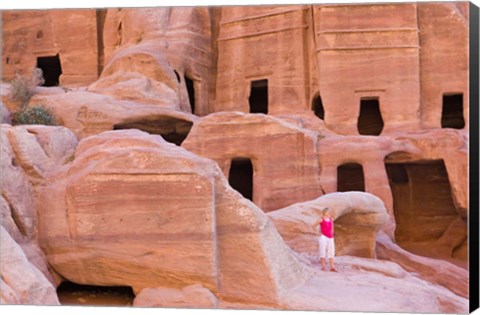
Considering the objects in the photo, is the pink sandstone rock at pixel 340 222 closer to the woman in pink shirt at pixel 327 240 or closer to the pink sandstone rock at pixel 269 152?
the woman in pink shirt at pixel 327 240

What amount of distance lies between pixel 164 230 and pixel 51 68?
16.6m

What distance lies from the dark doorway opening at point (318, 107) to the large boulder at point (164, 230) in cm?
1124

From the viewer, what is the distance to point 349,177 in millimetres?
18516

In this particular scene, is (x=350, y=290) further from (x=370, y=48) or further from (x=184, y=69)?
(x=184, y=69)

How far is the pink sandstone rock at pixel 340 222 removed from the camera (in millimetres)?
11188

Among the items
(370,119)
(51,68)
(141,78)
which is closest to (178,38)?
(141,78)

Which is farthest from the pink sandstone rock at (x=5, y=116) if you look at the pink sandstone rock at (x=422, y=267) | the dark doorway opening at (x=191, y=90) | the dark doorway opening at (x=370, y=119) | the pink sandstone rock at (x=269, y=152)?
the dark doorway opening at (x=370, y=119)

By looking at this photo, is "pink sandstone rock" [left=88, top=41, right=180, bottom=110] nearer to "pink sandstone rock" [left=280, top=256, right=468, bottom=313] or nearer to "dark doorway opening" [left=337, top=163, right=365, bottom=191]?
"dark doorway opening" [left=337, top=163, right=365, bottom=191]

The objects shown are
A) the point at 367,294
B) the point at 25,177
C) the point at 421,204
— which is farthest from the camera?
the point at 421,204

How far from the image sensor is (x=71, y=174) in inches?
363

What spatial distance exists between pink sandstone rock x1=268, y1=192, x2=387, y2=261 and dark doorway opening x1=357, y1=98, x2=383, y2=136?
822 cm

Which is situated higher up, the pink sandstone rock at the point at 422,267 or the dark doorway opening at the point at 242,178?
the dark doorway opening at the point at 242,178

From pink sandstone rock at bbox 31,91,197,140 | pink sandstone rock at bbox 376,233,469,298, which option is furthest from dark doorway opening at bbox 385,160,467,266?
pink sandstone rock at bbox 31,91,197,140

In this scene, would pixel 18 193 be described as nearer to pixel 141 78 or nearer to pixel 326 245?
pixel 326 245
